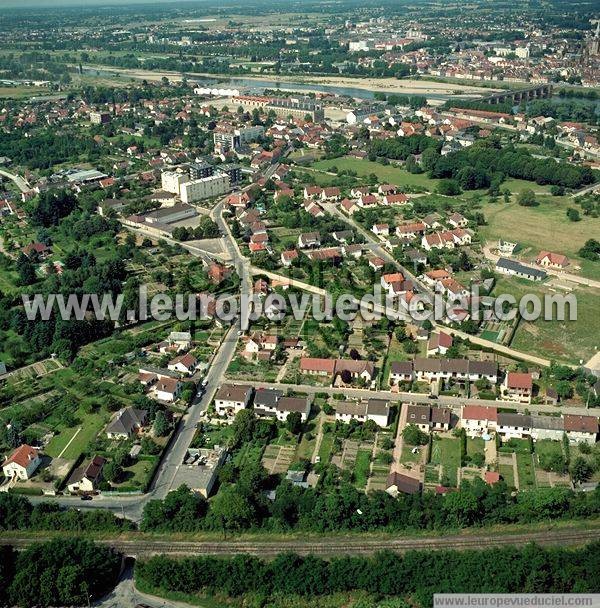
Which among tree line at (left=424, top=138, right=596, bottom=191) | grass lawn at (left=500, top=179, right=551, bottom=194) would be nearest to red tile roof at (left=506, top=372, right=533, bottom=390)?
tree line at (left=424, top=138, right=596, bottom=191)

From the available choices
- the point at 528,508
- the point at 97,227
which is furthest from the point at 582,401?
the point at 97,227

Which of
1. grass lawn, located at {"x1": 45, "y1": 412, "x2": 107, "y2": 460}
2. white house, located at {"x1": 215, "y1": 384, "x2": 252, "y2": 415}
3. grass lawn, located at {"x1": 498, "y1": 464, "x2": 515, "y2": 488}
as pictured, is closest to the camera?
grass lawn, located at {"x1": 498, "y1": 464, "x2": 515, "y2": 488}

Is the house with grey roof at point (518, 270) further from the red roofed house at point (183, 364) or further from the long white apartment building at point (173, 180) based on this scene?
the long white apartment building at point (173, 180)

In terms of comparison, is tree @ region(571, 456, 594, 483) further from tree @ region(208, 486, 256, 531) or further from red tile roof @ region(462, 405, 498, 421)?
tree @ region(208, 486, 256, 531)

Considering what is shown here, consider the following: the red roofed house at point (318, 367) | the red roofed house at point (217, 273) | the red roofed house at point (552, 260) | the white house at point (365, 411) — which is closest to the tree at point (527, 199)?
the red roofed house at point (552, 260)

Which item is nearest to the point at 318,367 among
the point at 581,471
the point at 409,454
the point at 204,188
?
the point at 409,454
